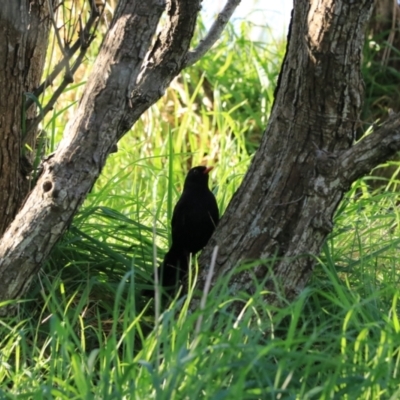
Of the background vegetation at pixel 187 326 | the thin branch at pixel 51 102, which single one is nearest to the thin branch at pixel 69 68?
the thin branch at pixel 51 102

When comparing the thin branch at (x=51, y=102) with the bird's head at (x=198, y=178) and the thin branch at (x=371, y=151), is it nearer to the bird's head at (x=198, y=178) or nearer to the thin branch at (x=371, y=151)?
the bird's head at (x=198, y=178)

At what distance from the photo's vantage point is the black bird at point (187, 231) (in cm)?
320

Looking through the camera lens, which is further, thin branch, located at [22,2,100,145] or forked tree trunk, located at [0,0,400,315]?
thin branch, located at [22,2,100,145]

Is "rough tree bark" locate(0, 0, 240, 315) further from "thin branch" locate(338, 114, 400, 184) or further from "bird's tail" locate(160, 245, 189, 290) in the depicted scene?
"thin branch" locate(338, 114, 400, 184)

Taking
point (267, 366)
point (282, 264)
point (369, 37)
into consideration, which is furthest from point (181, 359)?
point (369, 37)

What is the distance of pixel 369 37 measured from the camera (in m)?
6.52

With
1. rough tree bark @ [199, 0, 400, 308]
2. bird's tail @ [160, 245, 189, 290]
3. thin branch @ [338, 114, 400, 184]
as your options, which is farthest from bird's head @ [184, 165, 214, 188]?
thin branch @ [338, 114, 400, 184]

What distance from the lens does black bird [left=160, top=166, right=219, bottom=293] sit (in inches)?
126

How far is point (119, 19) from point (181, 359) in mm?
1277

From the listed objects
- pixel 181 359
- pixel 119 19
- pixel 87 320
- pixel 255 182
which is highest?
pixel 119 19

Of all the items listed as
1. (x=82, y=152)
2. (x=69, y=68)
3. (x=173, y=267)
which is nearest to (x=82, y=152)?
(x=82, y=152)

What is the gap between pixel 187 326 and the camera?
2207 mm

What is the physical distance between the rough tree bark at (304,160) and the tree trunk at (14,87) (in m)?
0.73

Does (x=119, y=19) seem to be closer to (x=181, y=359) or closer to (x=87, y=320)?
(x=87, y=320)
